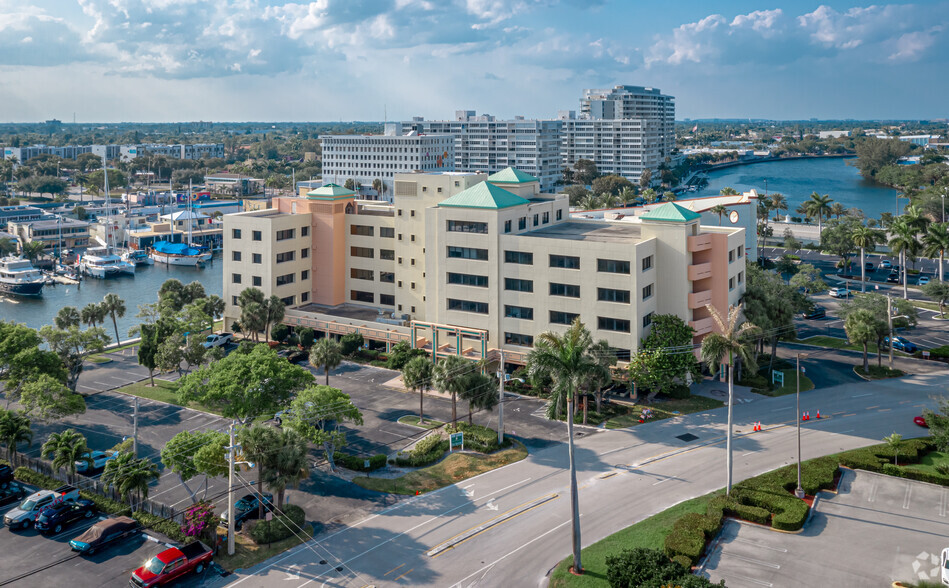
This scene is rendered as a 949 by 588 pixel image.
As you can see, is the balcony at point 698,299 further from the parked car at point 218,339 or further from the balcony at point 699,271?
the parked car at point 218,339

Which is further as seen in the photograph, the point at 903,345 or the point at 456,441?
the point at 903,345

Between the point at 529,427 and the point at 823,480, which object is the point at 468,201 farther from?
the point at 823,480

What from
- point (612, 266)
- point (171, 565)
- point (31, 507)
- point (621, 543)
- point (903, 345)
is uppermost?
point (612, 266)

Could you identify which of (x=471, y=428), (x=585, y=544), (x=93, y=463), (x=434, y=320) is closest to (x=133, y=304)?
(x=434, y=320)

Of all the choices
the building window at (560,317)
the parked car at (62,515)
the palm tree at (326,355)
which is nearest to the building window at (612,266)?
the building window at (560,317)

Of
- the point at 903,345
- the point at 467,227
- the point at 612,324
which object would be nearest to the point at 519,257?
the point at 467,227

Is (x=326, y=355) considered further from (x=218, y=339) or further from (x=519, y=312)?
(x=218, y=339)
